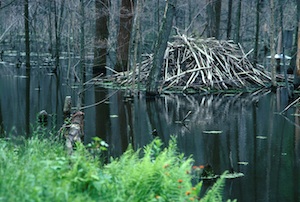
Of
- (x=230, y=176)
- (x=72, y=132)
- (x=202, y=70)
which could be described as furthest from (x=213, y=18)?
(x=230, y=176)

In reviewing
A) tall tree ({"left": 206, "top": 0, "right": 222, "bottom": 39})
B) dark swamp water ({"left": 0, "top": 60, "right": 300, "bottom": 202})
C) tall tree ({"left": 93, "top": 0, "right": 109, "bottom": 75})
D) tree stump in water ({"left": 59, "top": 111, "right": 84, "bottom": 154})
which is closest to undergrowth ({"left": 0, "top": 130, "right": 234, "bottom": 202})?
dark swamp water ({"left": 0, "top": 60, "right": 300, "bottom": 202})

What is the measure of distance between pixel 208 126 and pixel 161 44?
19.4 ft

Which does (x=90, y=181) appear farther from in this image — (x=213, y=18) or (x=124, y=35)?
(x=213, y=18)

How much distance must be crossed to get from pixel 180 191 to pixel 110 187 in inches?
23.7

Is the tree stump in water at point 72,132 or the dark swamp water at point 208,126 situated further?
the dark swamp water at point 208,126

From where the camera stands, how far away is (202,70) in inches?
845

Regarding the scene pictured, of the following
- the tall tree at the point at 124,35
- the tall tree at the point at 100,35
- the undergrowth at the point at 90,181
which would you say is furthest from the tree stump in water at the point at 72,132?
the tall tree at the point at 100,35

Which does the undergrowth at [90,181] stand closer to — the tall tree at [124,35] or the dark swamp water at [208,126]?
the dark swamp water at [208,126]

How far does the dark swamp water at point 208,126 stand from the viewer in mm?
9047

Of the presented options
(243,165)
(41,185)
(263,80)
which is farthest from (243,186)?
(263,80)

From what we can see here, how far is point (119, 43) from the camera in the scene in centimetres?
2664

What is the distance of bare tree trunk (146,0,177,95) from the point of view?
61.0 feet

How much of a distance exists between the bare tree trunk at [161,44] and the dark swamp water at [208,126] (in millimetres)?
523

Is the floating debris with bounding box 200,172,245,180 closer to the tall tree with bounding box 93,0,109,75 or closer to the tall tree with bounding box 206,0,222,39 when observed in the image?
the tall tree with bounding box 93,0,109,75
